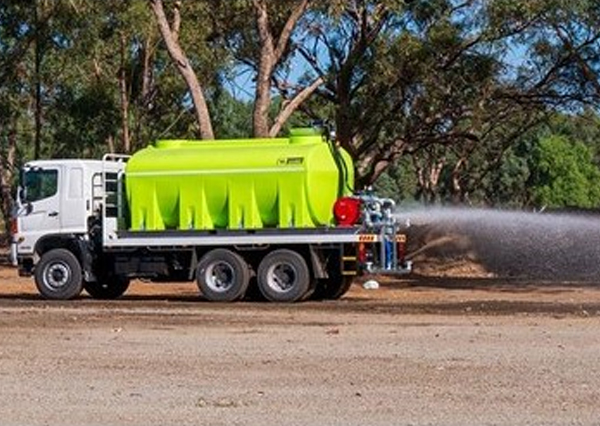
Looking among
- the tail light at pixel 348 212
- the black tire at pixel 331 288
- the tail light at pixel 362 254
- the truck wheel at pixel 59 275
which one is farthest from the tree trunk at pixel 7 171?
the tail light at pixel 362 254

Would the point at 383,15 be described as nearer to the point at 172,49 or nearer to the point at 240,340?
the point at 172,49

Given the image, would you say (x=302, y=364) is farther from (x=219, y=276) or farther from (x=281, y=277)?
(x=219, y=276)

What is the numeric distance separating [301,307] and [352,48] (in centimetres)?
1686

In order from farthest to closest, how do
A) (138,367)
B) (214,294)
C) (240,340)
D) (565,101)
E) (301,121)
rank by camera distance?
(301,121)
(565,101)
(214,294)
(240,340)
(138,367)

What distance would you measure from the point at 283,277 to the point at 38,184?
5883mm

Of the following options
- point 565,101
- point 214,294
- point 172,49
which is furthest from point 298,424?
point 565,101

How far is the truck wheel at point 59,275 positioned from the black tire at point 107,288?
895 mm

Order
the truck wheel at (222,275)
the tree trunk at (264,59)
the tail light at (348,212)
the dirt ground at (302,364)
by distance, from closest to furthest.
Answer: the dirt ground at (302,364) → the tail light at (348,212) → the truck wheel at (222,275) → the tree trunk at (264,59)

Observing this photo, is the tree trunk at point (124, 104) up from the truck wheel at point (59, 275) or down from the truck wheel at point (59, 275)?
up

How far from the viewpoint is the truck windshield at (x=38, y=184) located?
101ft

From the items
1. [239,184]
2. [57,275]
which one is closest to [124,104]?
[57,275]

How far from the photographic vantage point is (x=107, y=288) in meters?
32.0

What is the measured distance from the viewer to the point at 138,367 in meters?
16.3

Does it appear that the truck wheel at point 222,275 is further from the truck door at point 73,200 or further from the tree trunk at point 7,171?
the tree trunk at point 7,171
